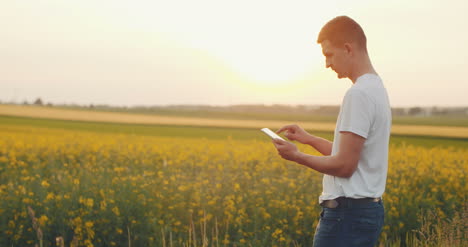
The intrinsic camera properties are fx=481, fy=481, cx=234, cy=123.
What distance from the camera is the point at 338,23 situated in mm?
2525

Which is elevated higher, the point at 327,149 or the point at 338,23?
the point at 338,23

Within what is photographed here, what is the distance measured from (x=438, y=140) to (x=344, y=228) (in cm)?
1912

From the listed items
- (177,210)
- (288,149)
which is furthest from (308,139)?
(177,210)

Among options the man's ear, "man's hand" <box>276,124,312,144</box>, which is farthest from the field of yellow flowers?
the man's ear

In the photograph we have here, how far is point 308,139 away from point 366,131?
759 mm

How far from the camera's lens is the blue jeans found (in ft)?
8.23

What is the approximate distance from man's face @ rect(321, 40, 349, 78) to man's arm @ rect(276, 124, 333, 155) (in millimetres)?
610

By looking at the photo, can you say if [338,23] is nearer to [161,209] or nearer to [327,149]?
[327,149]

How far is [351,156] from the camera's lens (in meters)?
2.38

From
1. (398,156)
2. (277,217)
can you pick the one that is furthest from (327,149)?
(398,156)

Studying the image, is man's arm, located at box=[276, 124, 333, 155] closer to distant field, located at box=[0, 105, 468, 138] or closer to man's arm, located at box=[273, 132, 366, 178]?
man's arm, located at box=[273, 132, 366, 178]

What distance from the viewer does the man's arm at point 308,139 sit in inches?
121

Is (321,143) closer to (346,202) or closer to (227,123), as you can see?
(346,202)

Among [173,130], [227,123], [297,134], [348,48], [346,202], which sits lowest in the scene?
[173,130]
